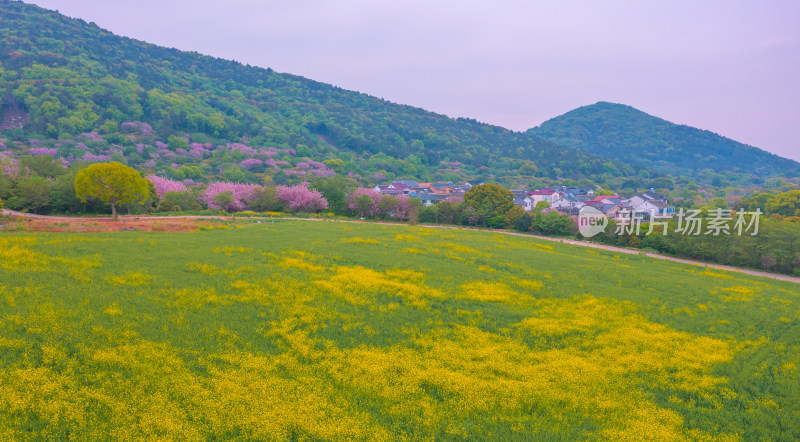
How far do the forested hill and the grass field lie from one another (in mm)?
79054

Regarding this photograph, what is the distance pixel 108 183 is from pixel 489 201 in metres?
44.8

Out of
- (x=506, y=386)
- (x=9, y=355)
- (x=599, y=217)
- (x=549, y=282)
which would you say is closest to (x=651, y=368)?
(x=506, y=386)

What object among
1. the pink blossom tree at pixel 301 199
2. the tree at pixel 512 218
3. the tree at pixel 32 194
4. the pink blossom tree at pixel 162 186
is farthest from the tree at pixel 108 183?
the tree at pixel 512 218

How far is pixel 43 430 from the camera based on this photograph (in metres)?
6.46

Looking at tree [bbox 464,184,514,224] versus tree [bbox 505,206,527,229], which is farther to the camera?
tree [bbox 464,184,514,224]

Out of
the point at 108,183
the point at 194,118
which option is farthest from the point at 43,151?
the point at 108,183

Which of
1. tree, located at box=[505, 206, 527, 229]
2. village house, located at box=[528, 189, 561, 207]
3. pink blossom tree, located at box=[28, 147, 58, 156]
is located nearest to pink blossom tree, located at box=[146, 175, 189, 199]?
pink blossom tree, located at box=[28, 147, 58, 156]

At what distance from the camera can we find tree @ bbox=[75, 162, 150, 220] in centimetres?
2905

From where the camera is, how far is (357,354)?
406 inches

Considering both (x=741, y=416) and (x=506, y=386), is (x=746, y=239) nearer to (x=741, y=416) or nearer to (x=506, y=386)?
(x=741, y=416)

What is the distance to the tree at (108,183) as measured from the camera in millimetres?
29047

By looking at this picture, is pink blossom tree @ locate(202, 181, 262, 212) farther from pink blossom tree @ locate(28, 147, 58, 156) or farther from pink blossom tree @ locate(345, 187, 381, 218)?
pink blossom tree @ locate(28, 147, 58, 156)

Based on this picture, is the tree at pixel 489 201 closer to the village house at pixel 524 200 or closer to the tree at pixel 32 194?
the village house at pixel 524 200

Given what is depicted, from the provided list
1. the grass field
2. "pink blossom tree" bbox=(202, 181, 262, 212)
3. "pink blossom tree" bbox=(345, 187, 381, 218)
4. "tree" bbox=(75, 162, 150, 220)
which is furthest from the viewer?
"pink blossom tree" bbox=(345, 187, 381, 218)
